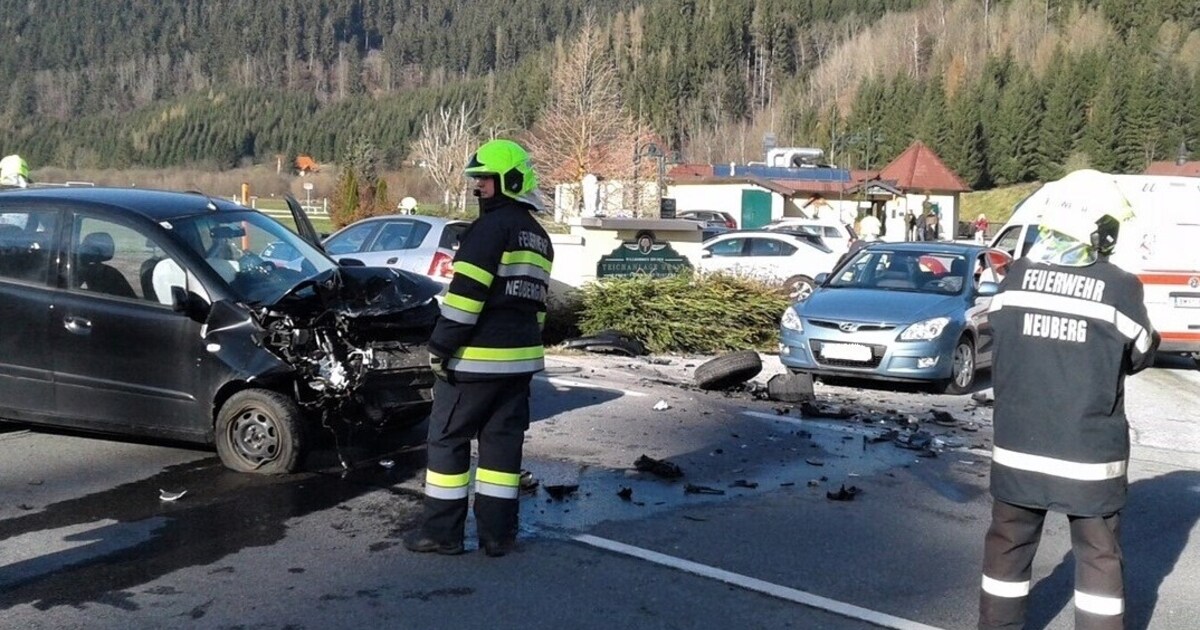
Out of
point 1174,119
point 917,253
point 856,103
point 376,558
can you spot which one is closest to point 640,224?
point 917,253

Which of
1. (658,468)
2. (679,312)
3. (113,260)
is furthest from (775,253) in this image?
(113,260)

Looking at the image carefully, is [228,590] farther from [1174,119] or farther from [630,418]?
[1174,119]

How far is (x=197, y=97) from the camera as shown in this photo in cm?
13350

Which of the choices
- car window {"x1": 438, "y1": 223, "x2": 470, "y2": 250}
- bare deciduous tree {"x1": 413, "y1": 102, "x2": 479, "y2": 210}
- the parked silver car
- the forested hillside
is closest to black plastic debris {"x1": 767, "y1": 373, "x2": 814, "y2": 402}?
the parked silver car

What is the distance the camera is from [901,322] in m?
11.8

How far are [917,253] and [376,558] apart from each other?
8998mm

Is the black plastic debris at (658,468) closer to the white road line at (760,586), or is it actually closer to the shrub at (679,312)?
the white road line at (760,586)

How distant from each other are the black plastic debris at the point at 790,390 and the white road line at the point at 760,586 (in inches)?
192

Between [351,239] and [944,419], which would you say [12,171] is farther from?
[944,419]

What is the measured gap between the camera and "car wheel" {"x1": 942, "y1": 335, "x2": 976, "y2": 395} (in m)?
12.0

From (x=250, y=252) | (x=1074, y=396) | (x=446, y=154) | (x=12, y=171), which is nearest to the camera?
(x=1074, y=396)

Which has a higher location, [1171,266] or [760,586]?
[1171,266]

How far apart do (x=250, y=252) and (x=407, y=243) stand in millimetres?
5859

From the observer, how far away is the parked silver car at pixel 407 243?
1352cm
